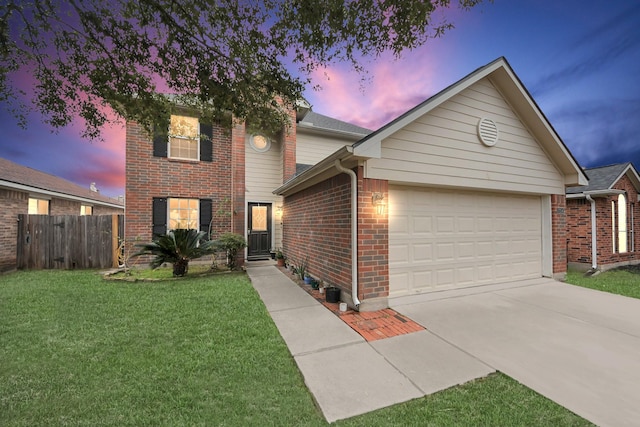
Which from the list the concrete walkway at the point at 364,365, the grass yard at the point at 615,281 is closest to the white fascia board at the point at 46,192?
the concrete walkway at the point at 364,365

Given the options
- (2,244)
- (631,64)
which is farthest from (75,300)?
(631,64)

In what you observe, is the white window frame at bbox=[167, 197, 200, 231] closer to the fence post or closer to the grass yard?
the fence post

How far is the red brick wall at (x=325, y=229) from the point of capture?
15.6 feet

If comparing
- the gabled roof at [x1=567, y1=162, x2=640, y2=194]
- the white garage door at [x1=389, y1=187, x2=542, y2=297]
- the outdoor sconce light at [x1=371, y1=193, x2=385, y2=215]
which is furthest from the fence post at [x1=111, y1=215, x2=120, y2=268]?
the gabled roof at [x1=567, y1=162, x2=640, y2=194]

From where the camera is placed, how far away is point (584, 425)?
195 cm

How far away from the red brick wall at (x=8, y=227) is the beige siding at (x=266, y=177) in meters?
7.63

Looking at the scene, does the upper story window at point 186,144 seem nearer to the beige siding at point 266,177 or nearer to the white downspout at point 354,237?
the beige siding at point 266,177

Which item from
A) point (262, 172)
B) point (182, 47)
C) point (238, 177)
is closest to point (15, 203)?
point (238, 177)

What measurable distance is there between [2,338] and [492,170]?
350 inches

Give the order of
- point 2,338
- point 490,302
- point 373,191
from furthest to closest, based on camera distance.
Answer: point 490,302 → point 373,191 → point 2,338

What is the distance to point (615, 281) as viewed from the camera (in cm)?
682

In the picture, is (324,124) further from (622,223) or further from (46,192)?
(622,223)

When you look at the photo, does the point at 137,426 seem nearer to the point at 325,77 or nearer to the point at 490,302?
the point at 325,77

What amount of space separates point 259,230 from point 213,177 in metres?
2.82
